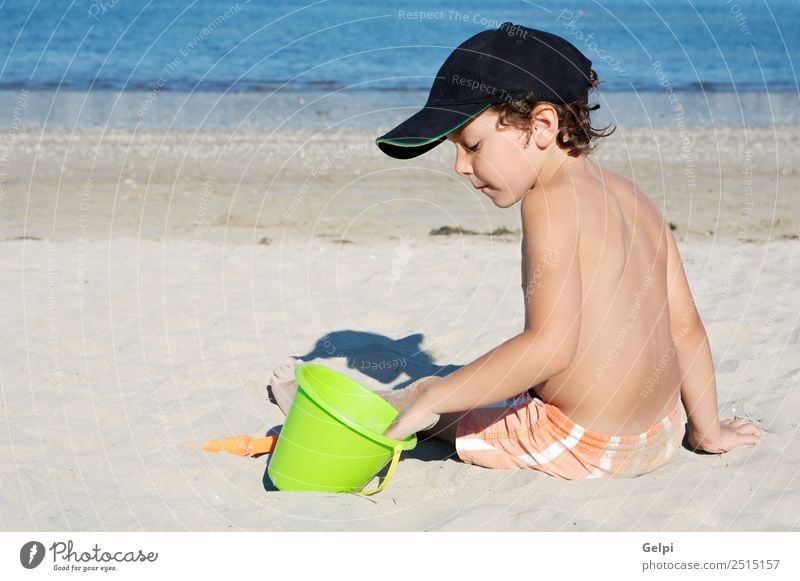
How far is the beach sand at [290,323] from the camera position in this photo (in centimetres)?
259

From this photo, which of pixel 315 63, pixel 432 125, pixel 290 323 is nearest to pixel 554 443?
pixel 432 125

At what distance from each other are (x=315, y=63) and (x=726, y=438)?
10731 mm

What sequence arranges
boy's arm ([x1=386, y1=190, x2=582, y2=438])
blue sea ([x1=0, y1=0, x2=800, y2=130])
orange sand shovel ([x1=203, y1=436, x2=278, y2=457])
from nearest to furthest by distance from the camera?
boy's arm ([x1=386, y1=190, x2=582, y2=438]), orange sand shovel ([x1=203, y1=436, x2=278, y2=457]), blue sea ([x1=0, y1=0, x2=800, y2=130])

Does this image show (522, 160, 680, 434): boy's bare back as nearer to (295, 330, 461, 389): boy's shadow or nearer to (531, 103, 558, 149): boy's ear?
A: (531, 103, 558, 149): boy's ear

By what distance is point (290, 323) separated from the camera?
4.10 m

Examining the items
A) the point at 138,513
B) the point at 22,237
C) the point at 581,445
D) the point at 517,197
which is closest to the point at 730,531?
the point at 581,445

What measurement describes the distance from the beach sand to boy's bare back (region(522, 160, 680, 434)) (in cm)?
23

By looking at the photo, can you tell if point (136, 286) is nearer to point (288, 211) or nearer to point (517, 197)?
point (288, 211)

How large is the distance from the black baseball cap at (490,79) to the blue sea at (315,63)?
15.7 ft

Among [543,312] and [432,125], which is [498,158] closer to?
[432,125]

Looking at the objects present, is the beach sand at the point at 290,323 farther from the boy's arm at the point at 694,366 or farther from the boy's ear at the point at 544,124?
the boy's ear at the point at 544,124

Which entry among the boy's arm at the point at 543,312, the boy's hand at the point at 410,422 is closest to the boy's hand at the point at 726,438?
the boy's arm at the point at 543,312

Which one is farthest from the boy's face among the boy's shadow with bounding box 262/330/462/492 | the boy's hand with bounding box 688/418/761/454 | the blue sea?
the blue sea

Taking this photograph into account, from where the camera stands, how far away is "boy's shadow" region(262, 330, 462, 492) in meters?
3.64
